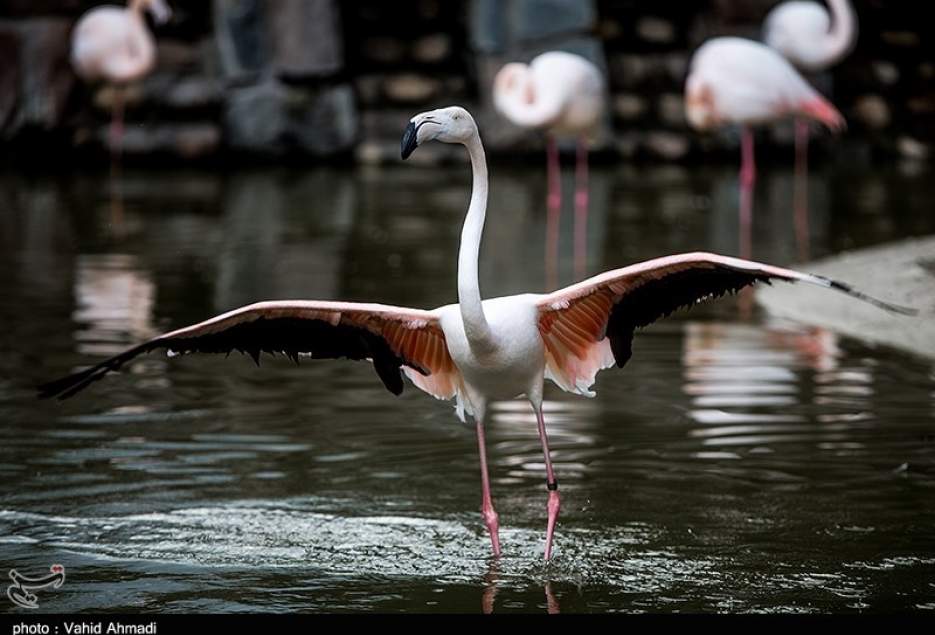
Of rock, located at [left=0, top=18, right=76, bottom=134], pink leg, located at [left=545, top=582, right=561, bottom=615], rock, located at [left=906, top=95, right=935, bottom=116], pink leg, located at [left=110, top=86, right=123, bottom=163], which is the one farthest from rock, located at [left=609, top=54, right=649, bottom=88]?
pink leg, located at [left=545, top=582, right=561, bottom=615]

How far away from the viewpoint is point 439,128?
15.6 ft

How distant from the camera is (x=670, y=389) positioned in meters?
7.15

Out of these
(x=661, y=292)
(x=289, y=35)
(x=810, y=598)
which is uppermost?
(x=289, y=35)

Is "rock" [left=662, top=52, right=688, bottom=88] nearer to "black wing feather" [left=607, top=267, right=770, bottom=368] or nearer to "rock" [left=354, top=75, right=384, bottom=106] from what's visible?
"rock" [left=354, top=75, right=384, bottom=106]

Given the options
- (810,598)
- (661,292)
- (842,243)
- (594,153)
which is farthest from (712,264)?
(594,153)

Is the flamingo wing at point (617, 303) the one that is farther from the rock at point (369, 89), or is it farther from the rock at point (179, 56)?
the rock at point (179, 56)

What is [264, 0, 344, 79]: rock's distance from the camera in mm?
17391

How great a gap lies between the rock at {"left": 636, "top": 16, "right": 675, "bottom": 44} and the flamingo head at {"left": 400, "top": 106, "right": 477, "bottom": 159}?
1366 centimetres

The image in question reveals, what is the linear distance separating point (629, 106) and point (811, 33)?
2.36m

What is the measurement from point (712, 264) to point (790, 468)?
145 centimetres

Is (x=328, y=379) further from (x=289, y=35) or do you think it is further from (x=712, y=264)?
(x=289, y=35)

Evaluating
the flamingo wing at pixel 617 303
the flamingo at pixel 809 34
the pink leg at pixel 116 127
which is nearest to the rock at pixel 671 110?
the flamingo at pixel 809 34

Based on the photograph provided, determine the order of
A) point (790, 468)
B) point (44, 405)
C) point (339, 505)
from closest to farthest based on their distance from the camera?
1. point (339, 505)
2. point (790, 468)
3. point (44, 405)

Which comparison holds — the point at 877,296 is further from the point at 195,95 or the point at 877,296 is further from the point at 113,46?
the point at 195,95
